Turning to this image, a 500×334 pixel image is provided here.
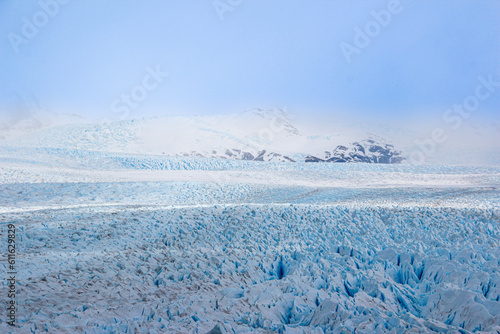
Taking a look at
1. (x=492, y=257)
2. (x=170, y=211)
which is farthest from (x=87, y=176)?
(x=492, y=257)

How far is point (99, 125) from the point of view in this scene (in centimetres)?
2948

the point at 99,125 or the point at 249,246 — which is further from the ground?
the point at 99,125

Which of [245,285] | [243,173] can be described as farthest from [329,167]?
[245,285]

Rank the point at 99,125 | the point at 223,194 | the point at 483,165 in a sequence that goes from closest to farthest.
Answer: the point at 223,194 → the point at 483,165 → the point at 99,125

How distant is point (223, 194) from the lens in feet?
44.6

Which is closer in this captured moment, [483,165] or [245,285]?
[245,285]

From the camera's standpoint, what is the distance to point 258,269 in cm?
514

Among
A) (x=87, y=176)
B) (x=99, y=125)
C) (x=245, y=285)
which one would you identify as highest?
(x=99, y=125)

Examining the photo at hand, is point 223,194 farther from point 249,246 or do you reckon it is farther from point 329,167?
point 329,167

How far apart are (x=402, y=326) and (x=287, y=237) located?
12.3 ft

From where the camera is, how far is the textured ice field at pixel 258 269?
346cm

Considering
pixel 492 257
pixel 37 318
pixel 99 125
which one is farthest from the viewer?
pixel 99 125

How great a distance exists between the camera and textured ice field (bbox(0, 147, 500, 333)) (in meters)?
3.46

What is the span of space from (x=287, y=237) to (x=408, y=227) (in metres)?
2.54
